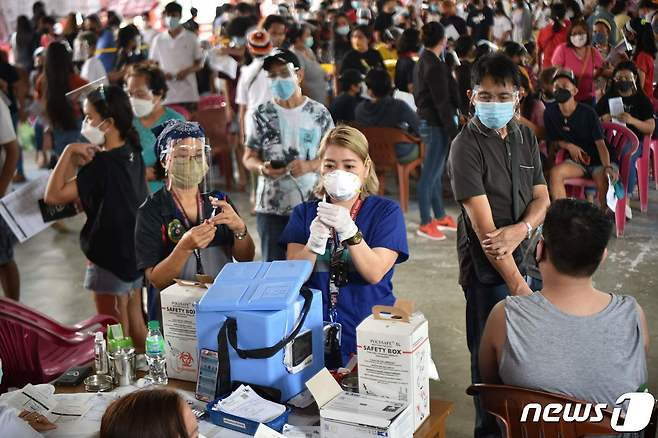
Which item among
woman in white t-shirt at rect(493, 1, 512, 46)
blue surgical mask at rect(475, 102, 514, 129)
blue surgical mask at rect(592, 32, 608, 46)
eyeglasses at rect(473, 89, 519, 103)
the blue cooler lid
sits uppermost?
woman in white t-shirt at rect(493, 1, 512, 46)

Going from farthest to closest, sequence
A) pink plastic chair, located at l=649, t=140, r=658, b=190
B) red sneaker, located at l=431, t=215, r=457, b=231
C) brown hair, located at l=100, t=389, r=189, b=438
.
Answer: red sneaker, located at l=431, t=215, r=457, b=231, pink plastic chair, located at l=649, t=140, r=658, b=190, brown hair, located at l=100, t=389, r=189, b=438

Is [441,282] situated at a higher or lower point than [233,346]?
lower

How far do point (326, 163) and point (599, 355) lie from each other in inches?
46.4

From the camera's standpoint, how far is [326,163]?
2982 millimetres

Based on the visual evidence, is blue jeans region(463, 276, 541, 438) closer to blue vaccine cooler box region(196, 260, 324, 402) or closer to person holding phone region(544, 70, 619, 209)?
blue vaccine cooler box region(196, 260, 324, 402)

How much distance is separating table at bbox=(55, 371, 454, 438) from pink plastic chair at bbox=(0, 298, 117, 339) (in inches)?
34.1

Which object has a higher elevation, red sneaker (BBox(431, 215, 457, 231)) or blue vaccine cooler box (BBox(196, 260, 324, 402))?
blue vaccine cooler box (BBox(196, 260, 324, 402))

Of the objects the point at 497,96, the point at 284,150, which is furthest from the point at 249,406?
the point at 284,150

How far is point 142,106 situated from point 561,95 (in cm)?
273

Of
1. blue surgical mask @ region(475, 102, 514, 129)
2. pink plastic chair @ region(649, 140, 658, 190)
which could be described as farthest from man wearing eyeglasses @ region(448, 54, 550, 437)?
pink plastic chair @ region(649, 140, 658, 190)

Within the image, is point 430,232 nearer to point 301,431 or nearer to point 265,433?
point 301,431

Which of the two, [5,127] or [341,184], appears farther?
[5,127]

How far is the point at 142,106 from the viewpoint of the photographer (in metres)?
4.73

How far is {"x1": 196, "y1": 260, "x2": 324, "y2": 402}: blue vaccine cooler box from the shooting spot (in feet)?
7.46
